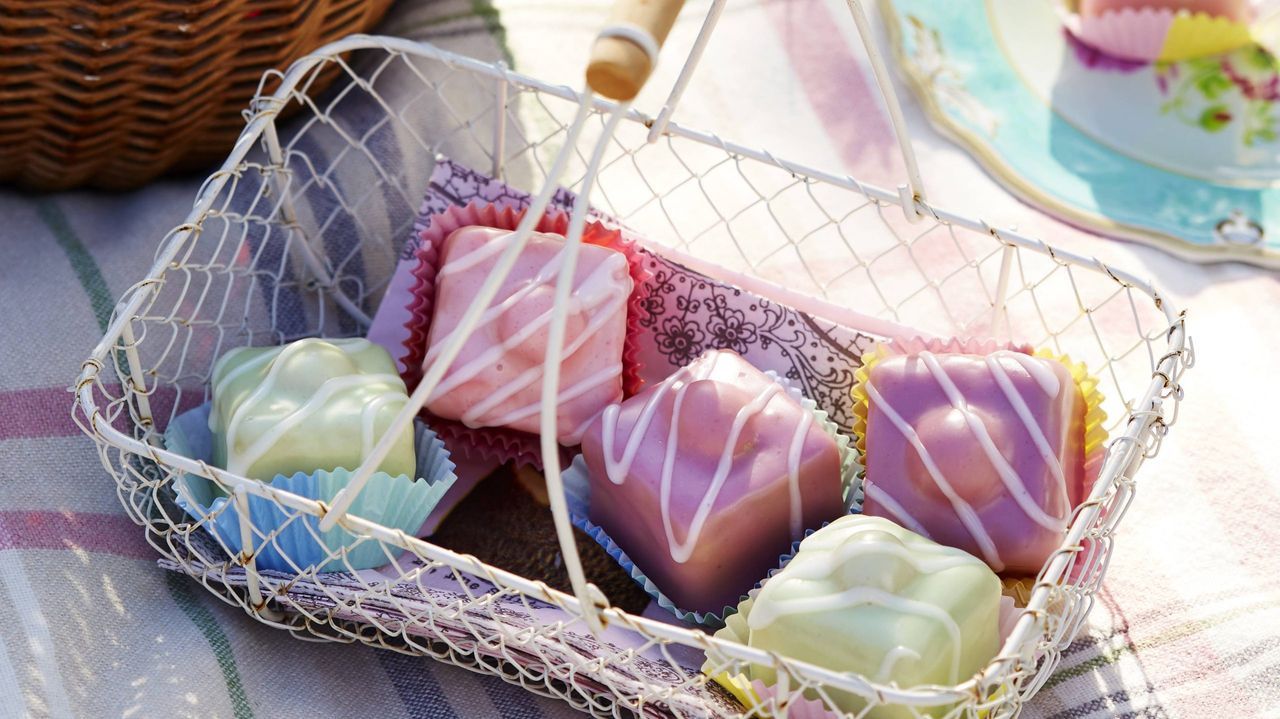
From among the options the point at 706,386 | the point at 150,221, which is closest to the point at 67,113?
the point at 150,221

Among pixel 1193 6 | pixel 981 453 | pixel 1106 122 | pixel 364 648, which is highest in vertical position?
pixel 1193 6

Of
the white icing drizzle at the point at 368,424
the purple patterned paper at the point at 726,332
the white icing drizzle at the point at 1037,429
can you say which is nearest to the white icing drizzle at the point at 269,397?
the white icing drizzle at the point at 368,424

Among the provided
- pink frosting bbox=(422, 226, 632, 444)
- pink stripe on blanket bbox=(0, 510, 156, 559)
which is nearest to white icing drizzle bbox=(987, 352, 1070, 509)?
pink frosting bbox=(422, 226, 632, 444)

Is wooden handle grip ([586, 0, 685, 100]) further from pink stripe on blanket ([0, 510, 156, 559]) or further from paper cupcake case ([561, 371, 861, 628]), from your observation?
pink stripe on blanket ([0, 510, 156, 559])

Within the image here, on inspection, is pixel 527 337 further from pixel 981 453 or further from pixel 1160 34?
pixel 1160 34

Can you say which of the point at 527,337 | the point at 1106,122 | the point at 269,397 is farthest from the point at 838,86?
the point at 269,397

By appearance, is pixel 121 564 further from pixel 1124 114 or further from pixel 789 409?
pixel 1124 114
